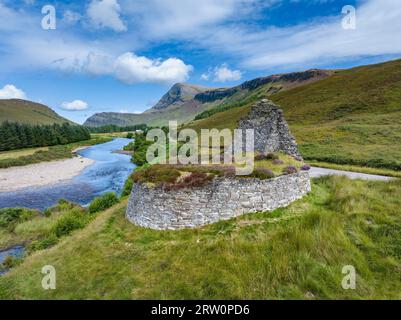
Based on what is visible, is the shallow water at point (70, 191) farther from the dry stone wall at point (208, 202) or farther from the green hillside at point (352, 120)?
the green hillside at point (352, 120)

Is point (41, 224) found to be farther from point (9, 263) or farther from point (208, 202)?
Answer: point (208, 202)

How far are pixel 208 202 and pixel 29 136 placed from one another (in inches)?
4084

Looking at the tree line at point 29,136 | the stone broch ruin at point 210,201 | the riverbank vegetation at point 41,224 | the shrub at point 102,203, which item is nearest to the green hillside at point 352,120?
the stone broch ruin at point 210,201

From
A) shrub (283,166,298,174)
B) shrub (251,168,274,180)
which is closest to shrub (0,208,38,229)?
→ shrub (251,168,274,180)

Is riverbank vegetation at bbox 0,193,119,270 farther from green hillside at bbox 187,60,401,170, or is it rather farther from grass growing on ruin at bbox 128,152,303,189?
green hillside at bbox 187,60,401,170

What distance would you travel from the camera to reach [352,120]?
51969 millimetres

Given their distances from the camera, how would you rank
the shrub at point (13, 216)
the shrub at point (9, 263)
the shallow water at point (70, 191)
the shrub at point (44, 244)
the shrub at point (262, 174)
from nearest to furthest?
the shrub at point (262, 174)
the shrub at point (9, 263)
the shrub at point (44, 244)
the shrub at point (13, 216)
the shallow water at point (70, 191)

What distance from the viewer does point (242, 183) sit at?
13211mm

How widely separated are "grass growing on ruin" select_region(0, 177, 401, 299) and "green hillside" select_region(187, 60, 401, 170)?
16.9 m

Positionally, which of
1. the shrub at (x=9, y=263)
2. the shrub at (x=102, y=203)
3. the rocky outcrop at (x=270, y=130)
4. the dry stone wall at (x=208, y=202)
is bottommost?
the shrub at (x=9, y=263)

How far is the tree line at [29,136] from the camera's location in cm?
8407

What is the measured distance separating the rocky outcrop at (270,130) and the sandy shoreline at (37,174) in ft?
137

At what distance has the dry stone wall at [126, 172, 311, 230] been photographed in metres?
13.0
